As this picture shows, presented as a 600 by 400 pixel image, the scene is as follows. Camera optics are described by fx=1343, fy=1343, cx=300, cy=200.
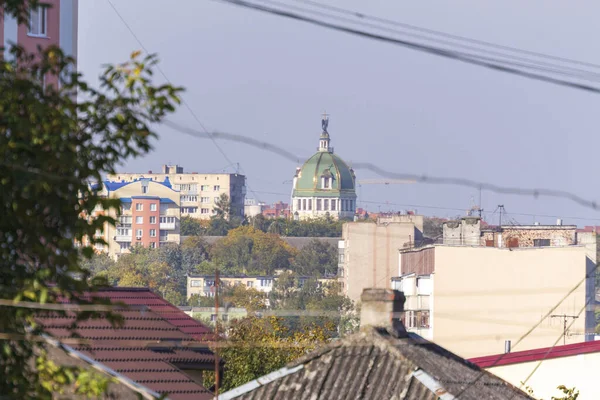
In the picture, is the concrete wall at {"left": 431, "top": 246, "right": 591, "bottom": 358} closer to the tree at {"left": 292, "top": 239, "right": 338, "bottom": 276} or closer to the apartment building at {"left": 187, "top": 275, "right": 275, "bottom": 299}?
the apartment building at {"left": 187, "top": 275, "right": 275, "bottom": 299}

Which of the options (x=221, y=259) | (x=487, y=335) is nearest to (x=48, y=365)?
(x=487, y=335)

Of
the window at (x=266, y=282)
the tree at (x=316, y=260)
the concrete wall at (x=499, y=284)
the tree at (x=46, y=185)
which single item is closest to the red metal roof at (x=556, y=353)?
the tree at (x=46, y=185)

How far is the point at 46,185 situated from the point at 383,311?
7.23 metres

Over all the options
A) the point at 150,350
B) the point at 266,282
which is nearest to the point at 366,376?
the point at 150,350

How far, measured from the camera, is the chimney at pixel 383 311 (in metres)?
12.9

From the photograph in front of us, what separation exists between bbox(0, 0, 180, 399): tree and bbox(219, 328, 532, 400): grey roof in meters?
5.90

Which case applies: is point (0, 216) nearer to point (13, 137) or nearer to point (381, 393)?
point (13, 137)

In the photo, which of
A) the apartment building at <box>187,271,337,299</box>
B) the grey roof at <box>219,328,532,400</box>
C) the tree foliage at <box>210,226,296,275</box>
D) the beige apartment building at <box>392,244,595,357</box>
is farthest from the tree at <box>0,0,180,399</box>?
the tree foliage at <box>210,226,296,275</box>

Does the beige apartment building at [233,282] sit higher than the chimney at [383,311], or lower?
lower

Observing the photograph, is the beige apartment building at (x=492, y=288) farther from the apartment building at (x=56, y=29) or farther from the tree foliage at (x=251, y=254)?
the tree foliage at (x=251, y=254)

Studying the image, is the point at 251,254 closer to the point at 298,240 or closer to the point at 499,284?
the point at 298,240

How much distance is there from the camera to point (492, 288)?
64250 millimetres

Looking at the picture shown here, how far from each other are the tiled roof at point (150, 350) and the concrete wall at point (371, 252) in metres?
82.5

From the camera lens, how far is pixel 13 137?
616 cm
